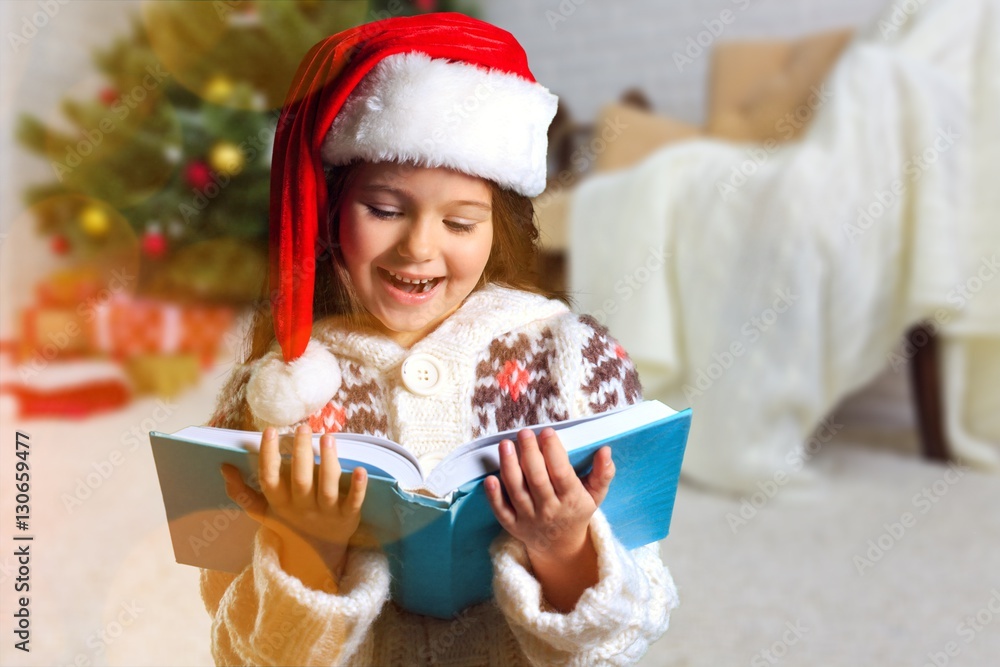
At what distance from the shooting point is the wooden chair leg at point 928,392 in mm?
1396

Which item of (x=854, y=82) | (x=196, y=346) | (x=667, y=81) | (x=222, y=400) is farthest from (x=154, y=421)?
(x=667, y=81)

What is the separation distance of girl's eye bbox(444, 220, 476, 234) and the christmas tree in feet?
0.33

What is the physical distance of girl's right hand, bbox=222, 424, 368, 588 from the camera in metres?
0.36

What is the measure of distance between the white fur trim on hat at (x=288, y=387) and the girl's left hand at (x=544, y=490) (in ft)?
0.32

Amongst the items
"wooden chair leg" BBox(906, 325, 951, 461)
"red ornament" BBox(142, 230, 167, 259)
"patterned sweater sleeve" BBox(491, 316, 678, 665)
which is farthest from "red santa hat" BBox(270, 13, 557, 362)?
"wooden chair leg" BBox(906, 325, 951, 461)

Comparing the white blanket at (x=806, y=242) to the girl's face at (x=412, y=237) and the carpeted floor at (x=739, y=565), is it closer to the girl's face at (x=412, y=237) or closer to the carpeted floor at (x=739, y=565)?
the carpeted floor at (x=739, y=565)

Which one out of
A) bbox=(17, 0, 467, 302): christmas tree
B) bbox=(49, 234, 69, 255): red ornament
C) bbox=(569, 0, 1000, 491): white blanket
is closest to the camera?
bbox=(17, 0, 467, 302): christmas tree

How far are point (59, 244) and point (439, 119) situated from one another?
1.91ft

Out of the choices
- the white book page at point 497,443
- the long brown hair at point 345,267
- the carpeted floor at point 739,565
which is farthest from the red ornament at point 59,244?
the white book page at point 497,443

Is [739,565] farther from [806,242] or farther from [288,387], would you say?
[288,387]

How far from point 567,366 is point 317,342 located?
127 millimetres

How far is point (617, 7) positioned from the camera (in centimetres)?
206

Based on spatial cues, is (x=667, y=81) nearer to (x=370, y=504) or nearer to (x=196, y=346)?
(x=196, y=346)

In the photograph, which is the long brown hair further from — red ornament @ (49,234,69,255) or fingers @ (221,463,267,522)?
red ornament @ (49,234,69,255)
